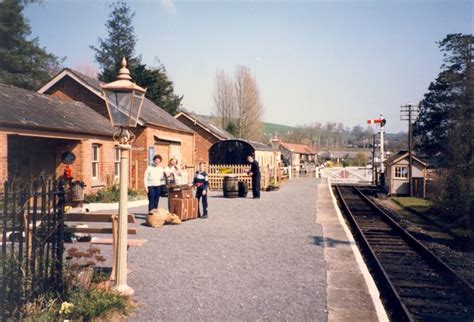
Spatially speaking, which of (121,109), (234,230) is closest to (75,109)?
(234,230)

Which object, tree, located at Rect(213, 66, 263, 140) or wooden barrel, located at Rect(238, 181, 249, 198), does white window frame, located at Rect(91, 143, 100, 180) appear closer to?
wooden barrel, located at Rect(238, 181, 249, 198)

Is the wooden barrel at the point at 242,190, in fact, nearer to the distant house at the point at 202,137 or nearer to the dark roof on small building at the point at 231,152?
the dark roof on small building at the point at 231,152

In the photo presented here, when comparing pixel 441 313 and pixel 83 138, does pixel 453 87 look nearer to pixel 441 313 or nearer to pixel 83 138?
pixel 83 138

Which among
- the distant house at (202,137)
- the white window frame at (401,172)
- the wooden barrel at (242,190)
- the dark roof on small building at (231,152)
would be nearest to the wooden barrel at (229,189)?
the wooden barrel at (242,190)

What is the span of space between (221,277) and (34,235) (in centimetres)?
277

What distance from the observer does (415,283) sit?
8.23 metres

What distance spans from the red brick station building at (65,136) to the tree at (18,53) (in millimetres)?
10770

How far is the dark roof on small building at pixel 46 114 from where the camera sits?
42.8 ft

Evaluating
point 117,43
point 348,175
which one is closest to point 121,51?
point 117,43

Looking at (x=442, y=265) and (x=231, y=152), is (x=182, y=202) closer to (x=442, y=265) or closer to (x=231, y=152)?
(x=442, y=265)

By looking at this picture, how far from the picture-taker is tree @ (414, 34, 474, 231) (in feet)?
61.0

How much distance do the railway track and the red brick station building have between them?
6701 mm

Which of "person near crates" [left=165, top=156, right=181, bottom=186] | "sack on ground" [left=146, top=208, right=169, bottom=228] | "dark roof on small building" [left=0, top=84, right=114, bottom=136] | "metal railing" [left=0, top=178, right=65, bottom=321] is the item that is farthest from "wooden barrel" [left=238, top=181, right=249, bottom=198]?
"metal railing" [left=0, top=178, right=65, bottom=321]

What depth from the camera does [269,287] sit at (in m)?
6.07
